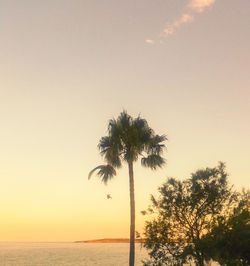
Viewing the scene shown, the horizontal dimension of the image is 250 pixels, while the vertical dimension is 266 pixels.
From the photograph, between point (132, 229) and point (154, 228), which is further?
point (154, 228)

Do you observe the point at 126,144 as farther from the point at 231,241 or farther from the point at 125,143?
the point at 231,241

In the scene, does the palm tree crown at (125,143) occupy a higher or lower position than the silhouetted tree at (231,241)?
higher

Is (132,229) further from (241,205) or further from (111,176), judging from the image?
(241,205)

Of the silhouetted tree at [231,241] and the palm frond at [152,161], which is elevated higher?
the palm frond at [152,161]

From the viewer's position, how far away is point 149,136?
31.6 m

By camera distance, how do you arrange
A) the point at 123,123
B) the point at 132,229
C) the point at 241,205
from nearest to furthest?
the point at 132,229, the point at 123,123, the point at 241,205

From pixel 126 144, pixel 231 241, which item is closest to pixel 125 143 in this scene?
pixel 126 144

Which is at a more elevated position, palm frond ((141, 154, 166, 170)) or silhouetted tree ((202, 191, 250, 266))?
palm frond ((141, 154, 166, 170))

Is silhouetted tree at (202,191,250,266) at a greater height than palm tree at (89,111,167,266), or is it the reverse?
palm tree at (89,111,167,266)

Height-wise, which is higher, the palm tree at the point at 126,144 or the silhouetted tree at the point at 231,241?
the palm tree at the point at 126,144

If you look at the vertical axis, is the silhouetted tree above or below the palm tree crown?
below

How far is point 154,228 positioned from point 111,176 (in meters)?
6.49

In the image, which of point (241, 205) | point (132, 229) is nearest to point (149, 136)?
point (132, 229)

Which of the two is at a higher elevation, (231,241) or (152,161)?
(152,161)
